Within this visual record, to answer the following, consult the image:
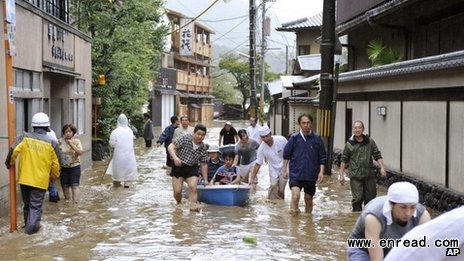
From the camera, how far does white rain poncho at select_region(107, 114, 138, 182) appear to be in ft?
51.0

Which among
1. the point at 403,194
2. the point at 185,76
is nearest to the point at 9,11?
the point at 403,194

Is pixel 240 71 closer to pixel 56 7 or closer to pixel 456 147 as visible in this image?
pixel 56 7

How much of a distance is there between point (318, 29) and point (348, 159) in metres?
31.4

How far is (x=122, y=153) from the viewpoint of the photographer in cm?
1563

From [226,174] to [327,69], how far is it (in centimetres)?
592

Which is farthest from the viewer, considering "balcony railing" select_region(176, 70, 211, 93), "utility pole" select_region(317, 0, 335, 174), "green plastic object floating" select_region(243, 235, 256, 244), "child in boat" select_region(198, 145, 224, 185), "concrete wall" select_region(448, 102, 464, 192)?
"balcony railing" select_region(176, 70, 211, 93)

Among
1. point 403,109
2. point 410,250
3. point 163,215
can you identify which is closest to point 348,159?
point 163,215

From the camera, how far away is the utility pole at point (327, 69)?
17.0 metres

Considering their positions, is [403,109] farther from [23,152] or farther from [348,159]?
[23,152]

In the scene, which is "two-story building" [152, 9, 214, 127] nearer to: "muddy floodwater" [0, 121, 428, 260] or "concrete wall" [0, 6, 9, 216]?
"muddy floodwater" [0, 121, 428, 260]

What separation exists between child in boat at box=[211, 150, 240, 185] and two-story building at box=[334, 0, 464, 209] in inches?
157

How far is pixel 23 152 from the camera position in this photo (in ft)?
30.9

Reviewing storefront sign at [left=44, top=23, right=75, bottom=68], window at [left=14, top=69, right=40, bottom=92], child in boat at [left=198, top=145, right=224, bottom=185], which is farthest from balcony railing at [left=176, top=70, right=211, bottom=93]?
child in boat at [left=198, top=145, right=224, bottom=185]

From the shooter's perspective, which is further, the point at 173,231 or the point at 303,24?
the point at 303,24
